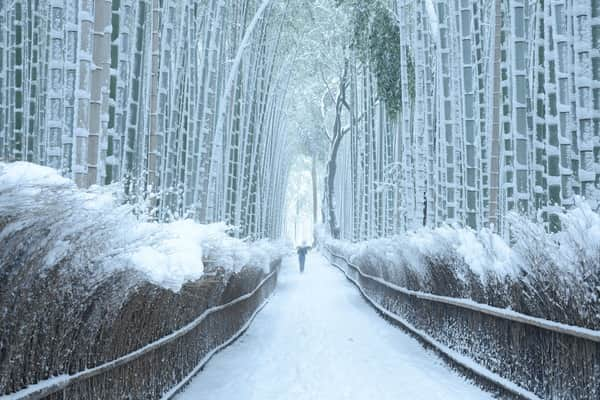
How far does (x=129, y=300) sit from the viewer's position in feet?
12.4

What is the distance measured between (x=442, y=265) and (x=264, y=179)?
15.0 metres

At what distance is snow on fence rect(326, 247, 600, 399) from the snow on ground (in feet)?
6.37

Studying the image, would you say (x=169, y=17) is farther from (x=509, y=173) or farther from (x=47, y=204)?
(x=47, y=204)

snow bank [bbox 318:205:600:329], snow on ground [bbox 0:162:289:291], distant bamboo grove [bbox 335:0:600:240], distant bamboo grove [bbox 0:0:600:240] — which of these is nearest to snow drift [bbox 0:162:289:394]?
snow on ground [bbox 0:162:289:291]

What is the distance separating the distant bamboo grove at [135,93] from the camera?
434cm

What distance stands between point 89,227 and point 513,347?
3058 millimetres

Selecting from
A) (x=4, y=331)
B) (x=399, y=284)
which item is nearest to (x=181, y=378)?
(x=4, y=331)

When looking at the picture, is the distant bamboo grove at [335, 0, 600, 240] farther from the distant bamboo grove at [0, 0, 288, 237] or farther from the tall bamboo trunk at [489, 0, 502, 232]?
the distant bamboo grove at [0, 0, 288, 237]

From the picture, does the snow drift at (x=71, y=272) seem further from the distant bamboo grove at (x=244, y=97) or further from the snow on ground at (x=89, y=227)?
the distant bamboo grove at (x=244, y=97)

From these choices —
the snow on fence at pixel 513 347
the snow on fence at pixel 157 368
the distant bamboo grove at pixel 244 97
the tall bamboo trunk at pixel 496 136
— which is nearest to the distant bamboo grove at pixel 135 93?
the distant bamboo grove at pixel 244 97

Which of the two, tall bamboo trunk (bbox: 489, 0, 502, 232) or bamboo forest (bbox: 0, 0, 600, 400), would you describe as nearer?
bamboo forest (bbox: 0, 0, 600, 400)

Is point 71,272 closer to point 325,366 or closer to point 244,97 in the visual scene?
point 325,366

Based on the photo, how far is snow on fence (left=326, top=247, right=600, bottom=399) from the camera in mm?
3850

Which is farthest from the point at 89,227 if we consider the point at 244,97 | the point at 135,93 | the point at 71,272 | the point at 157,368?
the point at 244,97
